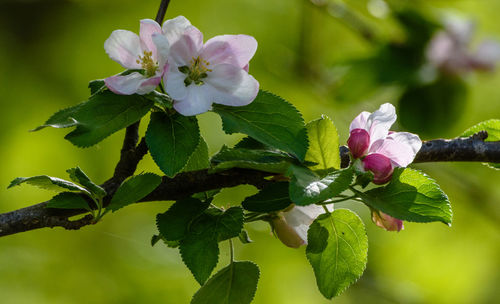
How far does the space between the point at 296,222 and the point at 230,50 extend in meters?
0.18

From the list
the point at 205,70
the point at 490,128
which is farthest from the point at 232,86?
the point at 490,128

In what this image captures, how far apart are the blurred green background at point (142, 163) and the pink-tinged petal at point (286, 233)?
99cm

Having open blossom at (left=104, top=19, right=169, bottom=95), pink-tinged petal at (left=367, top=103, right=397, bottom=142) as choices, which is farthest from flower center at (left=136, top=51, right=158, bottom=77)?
pink-tinged petal at (left=367, top=103, right=397, bottom=142)

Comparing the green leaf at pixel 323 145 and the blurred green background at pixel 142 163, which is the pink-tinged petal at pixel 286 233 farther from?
A: the blurred green background at pixel 142 163

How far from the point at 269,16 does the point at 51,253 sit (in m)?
1.06

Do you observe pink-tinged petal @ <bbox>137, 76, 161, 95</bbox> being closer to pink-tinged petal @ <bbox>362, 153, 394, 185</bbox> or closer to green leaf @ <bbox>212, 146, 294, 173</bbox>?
green leaf @ <bbox>212, 146, 294, 173</bbox>

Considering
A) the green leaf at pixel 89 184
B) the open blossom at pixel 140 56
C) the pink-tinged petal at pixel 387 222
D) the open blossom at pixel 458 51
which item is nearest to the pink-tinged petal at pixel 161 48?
the open blossom at pixel 140 56

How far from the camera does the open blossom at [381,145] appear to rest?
0.56 metres

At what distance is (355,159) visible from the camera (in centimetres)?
58

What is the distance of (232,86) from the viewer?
1.79ft

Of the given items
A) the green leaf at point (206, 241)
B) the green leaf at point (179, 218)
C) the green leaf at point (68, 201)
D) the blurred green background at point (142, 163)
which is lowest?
the blurred green background at point (142, 163)

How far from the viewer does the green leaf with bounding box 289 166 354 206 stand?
48cm

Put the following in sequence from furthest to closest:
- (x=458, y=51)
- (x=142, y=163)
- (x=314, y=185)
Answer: (x=142, y=163) → (x=458, y=51) → (x=314, y=185)

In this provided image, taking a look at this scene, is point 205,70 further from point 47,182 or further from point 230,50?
point 47,182
